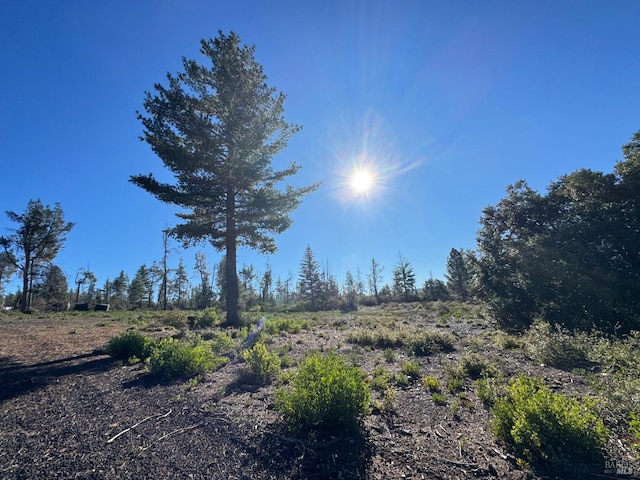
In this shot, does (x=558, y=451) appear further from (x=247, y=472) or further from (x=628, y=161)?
(x=628, y=161)

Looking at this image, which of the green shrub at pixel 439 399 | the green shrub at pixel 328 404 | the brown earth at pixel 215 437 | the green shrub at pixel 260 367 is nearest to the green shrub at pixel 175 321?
the brown earth at pixel 215 437

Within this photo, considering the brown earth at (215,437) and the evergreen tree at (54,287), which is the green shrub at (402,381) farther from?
the evergreen tree at (54,287)

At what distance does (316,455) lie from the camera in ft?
9.62

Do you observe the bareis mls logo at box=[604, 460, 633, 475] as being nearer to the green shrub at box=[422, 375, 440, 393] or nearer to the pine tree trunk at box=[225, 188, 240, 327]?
the green shrub at box=[422, 375, 440, 393]

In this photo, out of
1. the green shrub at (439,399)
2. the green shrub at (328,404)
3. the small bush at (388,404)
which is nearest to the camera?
the green shrub at (328,404)

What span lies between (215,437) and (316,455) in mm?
1314

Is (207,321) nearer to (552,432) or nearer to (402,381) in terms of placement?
(402,381)

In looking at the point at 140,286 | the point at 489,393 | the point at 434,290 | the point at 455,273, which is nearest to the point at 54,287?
the point at 140,286

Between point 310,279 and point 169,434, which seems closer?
point 169,434

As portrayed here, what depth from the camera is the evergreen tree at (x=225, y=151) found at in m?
12.4

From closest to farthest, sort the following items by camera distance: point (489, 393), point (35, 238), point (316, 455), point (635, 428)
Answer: point (635, 428)
point (316, 455)
point (489, 393)
point (35, 238)

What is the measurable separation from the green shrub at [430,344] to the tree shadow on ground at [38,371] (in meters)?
8.13

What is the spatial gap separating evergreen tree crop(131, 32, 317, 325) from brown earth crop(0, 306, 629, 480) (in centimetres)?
880

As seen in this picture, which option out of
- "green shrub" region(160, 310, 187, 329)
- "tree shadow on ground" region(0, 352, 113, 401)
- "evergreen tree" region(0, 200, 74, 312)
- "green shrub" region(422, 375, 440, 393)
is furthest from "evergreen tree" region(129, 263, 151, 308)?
"green shrub" region(422, 375, 440, 393)
